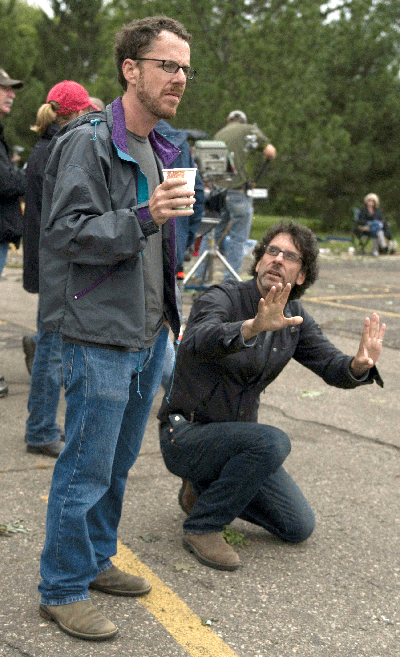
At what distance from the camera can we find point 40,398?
4352 millimetres

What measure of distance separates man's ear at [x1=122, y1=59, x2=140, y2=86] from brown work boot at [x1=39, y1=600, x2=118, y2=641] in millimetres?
1713

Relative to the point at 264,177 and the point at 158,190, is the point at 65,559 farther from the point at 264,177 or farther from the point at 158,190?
the point at 264,177

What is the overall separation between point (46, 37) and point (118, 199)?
22881 mm

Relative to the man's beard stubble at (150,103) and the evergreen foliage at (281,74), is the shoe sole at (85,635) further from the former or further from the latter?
the evergreen foliage at (281,74)

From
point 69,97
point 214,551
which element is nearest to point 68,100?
point 69,97

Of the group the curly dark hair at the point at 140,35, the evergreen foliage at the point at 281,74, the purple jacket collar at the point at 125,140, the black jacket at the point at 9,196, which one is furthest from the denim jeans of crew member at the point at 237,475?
the evergreen foliage at the point at 281,74

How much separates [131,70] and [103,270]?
642 mm

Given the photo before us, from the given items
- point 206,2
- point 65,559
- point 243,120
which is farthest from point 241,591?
point 206,2

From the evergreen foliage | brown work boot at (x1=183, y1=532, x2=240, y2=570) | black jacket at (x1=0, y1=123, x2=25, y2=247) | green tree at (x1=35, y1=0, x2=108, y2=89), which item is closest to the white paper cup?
brown work boot at (x1=183, y1=532, x2=240, y2=570)

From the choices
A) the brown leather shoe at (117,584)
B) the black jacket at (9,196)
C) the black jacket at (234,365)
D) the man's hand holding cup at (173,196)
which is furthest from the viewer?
the black jacket at (9,196)

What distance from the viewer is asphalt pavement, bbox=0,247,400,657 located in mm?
2717

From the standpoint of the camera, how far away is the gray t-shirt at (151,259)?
8.58 ft

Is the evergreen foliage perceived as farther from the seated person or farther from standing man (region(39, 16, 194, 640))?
standing man (region(39, 16, 194, 640))

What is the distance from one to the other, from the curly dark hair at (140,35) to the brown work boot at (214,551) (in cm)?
184
